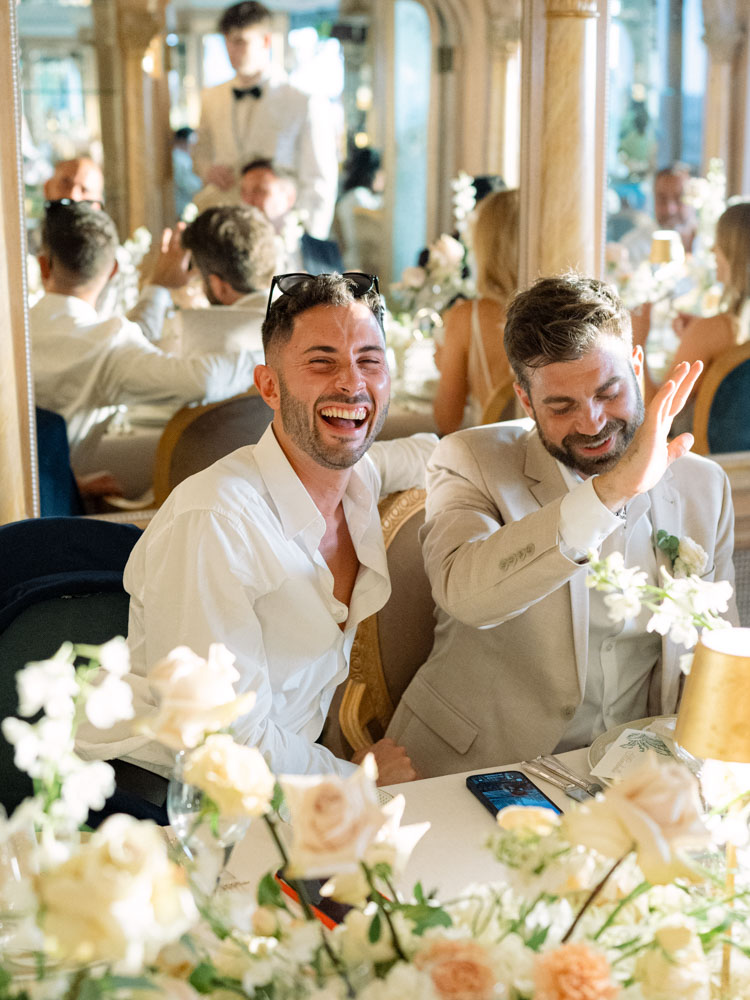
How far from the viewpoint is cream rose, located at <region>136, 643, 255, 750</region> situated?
2.55 feet

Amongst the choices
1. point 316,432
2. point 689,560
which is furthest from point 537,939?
point 689,560

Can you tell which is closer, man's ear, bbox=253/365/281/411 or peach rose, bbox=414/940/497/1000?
peach rose, bbox=414/940/497/1000

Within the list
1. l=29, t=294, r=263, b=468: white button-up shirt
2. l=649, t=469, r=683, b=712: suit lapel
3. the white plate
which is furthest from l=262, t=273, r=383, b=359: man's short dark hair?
l=29, t=294, r=263, b=468: white button-up shirt

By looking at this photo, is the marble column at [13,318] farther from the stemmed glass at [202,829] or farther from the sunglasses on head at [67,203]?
the stemmed glass at [202,829]

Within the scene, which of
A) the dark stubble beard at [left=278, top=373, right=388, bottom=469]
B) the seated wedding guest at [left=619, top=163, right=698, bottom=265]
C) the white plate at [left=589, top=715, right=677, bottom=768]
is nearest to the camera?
the white plate at [left=589, top=715, right=677, bottom=768]

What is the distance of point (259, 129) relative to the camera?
301cm

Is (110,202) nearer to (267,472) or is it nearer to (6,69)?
(6,69)

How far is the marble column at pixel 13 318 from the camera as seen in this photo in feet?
8.34

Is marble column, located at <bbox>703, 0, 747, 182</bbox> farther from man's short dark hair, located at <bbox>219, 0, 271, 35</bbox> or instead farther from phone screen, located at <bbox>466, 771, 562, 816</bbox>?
phone screen, located at <bbox>466, 771, 562, 816</bbox>

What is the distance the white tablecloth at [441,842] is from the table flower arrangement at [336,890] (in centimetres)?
42

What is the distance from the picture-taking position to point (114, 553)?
6.30 ft

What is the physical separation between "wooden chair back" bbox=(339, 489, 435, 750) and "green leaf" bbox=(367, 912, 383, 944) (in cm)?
132

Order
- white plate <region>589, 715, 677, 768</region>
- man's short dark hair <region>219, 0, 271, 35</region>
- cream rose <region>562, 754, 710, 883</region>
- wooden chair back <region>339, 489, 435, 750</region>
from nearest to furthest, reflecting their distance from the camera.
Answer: cream rose <region>562, 754, 710, 883</region> → white plate <region>589, 715, 677, 768</region> → wooden chair back <region>339, 489, 435, 750</region> → man's short dark hair <region>219, 0, 271, 35</region>

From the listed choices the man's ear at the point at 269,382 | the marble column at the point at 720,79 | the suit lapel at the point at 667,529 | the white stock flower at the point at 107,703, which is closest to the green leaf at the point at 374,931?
the white stock flower at the point at 107,703
